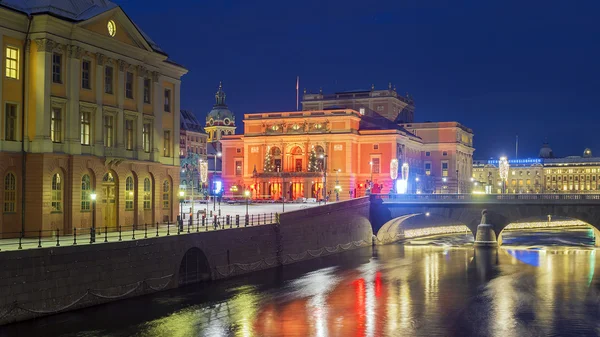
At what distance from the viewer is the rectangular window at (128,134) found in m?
60.7

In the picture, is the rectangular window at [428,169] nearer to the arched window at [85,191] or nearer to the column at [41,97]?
the arched window at [85,191]

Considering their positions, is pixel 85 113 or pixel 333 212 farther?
pixel 333 212

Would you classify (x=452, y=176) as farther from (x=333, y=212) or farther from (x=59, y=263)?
(x=59, y=263)

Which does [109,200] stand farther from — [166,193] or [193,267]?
[166,193]

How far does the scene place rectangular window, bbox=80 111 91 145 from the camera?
55.6 metres

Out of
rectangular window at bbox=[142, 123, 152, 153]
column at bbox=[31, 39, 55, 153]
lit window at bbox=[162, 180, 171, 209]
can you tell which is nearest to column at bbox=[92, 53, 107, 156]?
column at bbox=[31, 39, 55, 153]

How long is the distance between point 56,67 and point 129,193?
12356 millimetres

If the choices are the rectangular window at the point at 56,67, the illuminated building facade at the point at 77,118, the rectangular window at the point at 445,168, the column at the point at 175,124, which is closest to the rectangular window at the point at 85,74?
the illuminated building facade at the point at 77,118

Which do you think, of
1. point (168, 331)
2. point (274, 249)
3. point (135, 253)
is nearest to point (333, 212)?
point (274, 249)

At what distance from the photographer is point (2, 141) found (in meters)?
49.7

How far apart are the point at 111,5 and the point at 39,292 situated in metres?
27.2

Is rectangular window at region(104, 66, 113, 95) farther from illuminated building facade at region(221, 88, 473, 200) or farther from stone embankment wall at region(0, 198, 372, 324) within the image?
illuminated building facade at region(221, 88, 473, 200)

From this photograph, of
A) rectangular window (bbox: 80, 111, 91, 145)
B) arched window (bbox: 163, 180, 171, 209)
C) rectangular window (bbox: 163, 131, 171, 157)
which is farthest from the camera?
rectangular window (bbox: 163, 131, 171, 157)

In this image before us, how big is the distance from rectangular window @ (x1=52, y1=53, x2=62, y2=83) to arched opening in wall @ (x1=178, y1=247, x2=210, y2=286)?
15.1 metres
